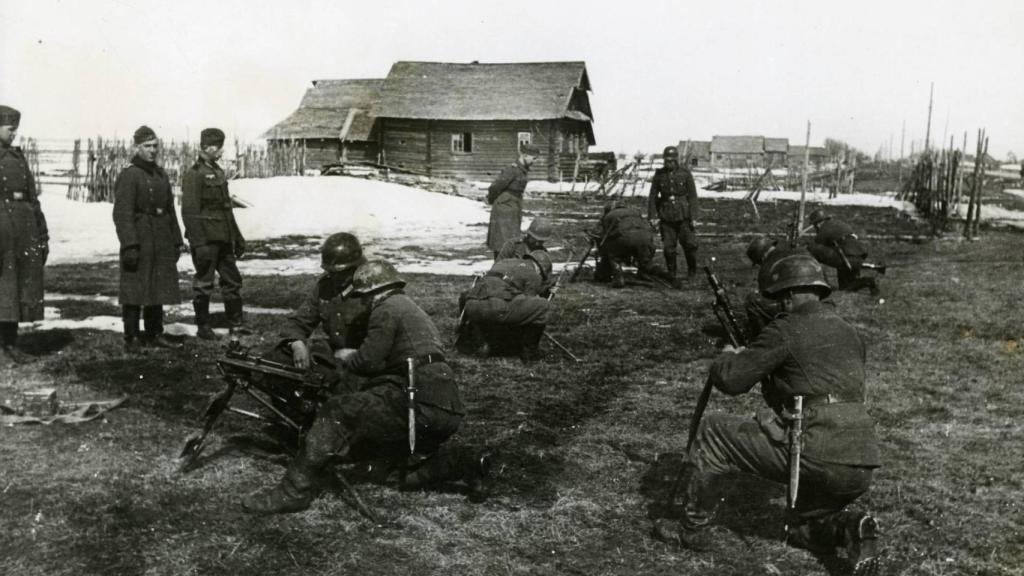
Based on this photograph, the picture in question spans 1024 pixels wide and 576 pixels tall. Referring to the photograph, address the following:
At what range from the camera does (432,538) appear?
14.2 feet

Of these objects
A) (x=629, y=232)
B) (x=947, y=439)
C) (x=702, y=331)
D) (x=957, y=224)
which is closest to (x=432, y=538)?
(x=947, y=439)

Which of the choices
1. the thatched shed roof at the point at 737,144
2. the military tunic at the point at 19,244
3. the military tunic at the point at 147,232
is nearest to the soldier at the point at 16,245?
the military tunic at the point at 19,244

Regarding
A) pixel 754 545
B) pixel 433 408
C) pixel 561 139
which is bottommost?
pixel 754 545

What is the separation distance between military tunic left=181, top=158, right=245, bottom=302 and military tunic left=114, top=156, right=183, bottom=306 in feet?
0.78

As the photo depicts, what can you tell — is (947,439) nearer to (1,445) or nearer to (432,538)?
(432,538)

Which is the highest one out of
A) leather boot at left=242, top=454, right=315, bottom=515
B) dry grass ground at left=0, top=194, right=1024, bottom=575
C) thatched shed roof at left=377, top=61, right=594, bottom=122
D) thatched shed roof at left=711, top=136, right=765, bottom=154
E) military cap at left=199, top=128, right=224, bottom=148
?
thatched shed roof at left=377, top=61, right=594, bottom=122

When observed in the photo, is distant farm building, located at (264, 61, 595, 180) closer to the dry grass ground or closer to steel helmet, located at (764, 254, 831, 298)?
the dry grass ground

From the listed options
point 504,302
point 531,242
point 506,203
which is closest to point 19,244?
point 504,302

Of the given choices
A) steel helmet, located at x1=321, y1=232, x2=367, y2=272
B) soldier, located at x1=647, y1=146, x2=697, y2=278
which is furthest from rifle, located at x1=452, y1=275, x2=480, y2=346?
soldier, located at x1=647, y1=146, x2=697, y2=278

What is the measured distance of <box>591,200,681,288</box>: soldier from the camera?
41.0 ft

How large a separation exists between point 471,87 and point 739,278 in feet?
101

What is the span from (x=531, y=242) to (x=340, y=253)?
3.63m

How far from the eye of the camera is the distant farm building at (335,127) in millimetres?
42688

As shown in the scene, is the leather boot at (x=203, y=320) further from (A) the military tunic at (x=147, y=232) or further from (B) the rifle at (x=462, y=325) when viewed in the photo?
(B) the rifle at (x=462, y=325)
